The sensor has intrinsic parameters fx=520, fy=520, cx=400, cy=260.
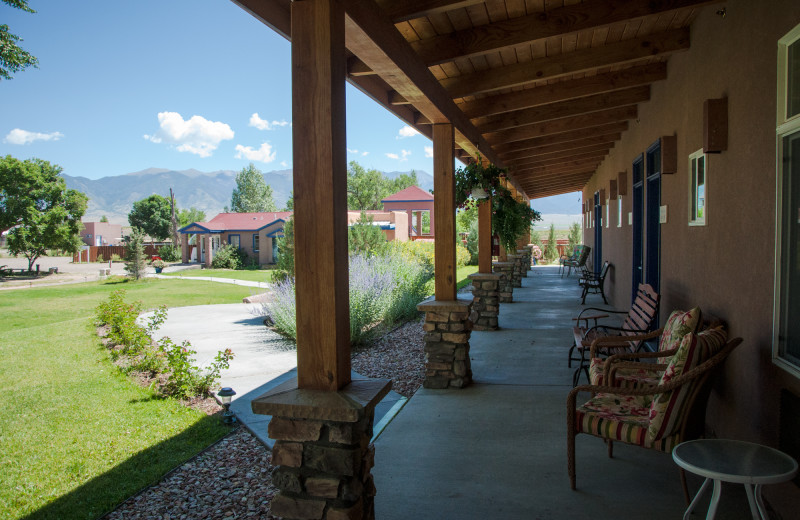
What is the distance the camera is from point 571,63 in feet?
14.8

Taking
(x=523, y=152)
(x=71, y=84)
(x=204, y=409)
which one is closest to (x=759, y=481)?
(x=204, y=409)

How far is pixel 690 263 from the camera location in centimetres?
408

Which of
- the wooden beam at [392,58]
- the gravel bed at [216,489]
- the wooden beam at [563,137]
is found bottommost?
the gravel bed at [216,489]

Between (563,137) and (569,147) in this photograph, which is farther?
(569,147)

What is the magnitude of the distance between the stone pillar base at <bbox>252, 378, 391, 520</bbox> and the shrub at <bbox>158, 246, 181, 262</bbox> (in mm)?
42397

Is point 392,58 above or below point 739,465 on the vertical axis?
above

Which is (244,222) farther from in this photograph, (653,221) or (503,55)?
(503,55)

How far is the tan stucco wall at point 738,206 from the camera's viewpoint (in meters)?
2.47

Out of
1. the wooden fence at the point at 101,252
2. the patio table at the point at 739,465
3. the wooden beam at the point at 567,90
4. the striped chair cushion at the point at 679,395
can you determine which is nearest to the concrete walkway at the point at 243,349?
the striped chair cushion at the point at 679,395

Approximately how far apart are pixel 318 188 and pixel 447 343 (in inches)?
114

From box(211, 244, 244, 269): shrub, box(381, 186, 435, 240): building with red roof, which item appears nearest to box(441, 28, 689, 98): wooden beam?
box(211, 244, 244, 269): shrub

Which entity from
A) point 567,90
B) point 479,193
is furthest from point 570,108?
point 479,193

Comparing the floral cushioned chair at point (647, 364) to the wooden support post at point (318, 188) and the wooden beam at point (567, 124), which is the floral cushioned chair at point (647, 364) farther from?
the wooden beam at point (567, 124)

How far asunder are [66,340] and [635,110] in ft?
30.8
